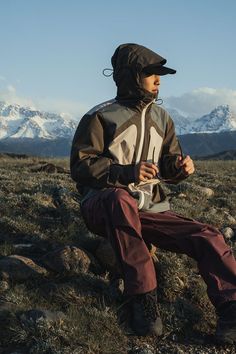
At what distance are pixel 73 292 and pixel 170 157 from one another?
175cm

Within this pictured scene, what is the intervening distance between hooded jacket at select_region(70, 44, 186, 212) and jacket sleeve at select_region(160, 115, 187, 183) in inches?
0.4

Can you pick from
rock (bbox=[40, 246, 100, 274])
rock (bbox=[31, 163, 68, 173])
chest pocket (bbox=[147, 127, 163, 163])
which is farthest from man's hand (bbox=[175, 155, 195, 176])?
rock (bbox=[31, 163, 68, 173])

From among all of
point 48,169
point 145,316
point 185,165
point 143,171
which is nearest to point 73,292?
point 145,316

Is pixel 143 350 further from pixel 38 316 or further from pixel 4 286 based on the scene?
pixel 4 286

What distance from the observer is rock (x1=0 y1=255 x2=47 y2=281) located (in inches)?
242

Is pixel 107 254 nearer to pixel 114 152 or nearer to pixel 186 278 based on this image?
pixel 186 278

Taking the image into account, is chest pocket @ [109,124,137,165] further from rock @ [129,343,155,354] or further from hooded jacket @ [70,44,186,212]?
rock @ [129,343,155,354]

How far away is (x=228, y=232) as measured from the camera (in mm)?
8570

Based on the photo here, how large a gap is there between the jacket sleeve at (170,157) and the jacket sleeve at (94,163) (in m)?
0.68

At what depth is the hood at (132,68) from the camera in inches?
229

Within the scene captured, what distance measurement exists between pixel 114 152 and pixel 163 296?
63.7 inches

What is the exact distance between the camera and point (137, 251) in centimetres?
536

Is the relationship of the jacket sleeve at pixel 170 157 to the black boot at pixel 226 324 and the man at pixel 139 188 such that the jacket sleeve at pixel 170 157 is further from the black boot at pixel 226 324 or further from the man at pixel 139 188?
the black boot at pixel 226 324

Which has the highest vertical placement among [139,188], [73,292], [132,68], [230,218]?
[132,68]
